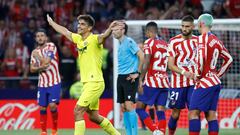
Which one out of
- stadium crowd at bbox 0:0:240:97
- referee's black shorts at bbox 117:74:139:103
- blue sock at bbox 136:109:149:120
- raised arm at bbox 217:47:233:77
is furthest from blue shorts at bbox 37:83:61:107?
raised arm at bbox 217:47:233:77

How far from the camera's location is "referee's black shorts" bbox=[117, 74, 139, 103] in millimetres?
15352

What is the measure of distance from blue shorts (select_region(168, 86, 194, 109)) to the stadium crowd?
22.3 ft

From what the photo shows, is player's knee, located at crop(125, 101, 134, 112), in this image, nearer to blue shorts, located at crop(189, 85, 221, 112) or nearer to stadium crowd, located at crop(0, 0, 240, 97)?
blue shorts, located at crop(189, 85, 221, 112)

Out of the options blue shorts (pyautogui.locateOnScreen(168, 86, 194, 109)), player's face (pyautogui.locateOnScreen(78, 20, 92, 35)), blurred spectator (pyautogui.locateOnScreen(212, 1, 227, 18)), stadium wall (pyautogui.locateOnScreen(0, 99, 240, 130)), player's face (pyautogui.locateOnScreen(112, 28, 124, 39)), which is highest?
blurred spectator (pyautogui.locateOnScreen(212, 1, 227, 18))

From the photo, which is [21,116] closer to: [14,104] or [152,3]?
[14,104]

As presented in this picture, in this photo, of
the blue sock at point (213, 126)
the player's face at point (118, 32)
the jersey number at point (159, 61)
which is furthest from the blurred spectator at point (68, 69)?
the blue sock at point (213, 126)

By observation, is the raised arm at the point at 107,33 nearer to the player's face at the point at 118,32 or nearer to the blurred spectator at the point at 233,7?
the player's face at the point at 118,32

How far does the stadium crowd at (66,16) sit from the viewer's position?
73.7 ft

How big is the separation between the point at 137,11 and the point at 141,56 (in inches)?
367

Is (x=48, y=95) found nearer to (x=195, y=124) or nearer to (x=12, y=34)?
(x=195, y=124)

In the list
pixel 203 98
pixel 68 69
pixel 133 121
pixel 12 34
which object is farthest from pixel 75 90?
pixel 203 98

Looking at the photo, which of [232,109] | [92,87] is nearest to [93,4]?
[232,109]

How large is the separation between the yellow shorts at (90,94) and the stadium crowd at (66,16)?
7.95 meters

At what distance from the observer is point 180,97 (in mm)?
15078
